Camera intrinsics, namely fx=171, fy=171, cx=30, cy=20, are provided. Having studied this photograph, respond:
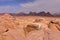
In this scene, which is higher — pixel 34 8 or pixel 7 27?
pixel 34 8

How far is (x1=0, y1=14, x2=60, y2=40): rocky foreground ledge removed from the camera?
71.7 inches

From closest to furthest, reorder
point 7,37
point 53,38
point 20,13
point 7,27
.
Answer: point 53,38
point 7,37
point 7,27
point 20,13

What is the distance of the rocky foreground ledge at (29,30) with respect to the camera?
5.98ft

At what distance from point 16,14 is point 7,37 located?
90 centimetres

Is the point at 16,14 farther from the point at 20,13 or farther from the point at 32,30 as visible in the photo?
the point at 32,30

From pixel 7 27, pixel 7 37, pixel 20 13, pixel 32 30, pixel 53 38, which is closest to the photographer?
pixel 53 38

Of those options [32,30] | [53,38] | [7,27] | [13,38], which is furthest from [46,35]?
[7,27]

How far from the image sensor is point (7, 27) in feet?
8.91

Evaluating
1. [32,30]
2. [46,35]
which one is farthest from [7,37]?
[46,35]

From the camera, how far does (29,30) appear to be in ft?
6.46

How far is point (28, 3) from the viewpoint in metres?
3.03

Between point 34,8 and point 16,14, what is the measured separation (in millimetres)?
339

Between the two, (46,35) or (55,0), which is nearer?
(46,35)

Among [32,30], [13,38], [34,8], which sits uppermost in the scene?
[34,8]
